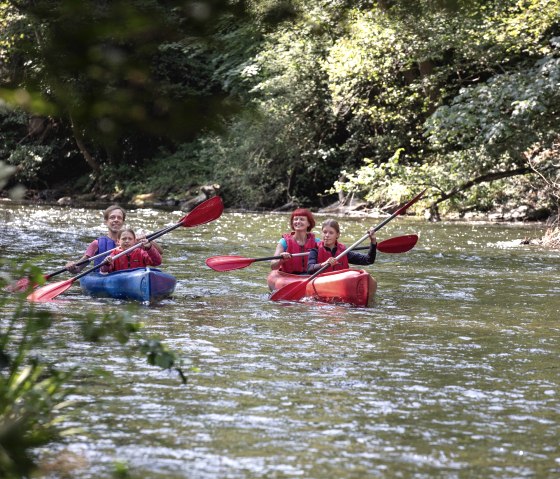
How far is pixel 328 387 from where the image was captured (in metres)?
4.88

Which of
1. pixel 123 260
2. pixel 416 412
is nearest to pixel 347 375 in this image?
pixel 416 412

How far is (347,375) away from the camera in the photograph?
5.18 m

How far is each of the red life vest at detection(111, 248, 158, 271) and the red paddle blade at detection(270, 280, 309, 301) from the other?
1.26 meters

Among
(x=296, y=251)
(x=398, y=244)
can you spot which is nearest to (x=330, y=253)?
(x=296, y=251)

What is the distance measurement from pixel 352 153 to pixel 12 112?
2031cm

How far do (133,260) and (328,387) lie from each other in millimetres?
4323

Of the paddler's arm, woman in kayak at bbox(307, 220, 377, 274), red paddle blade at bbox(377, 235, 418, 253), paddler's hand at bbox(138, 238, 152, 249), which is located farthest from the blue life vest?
red paddle blade at bbox(377, 235, 418, 253)

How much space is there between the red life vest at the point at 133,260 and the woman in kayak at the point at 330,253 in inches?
57.2

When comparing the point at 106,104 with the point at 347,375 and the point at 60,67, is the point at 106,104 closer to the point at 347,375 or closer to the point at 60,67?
the point at 60,67

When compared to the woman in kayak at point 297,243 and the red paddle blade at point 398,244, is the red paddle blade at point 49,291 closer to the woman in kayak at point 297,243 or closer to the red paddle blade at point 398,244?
the woman in kayak at point 297,243

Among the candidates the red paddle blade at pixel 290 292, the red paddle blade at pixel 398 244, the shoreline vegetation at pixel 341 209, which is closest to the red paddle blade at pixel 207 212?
the red paddle blade at pixel 290 292

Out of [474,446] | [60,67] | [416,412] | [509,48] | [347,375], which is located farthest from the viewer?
[509,48]

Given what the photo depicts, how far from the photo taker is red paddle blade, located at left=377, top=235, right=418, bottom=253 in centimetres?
950

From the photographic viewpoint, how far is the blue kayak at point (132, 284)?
8070 millimetres
